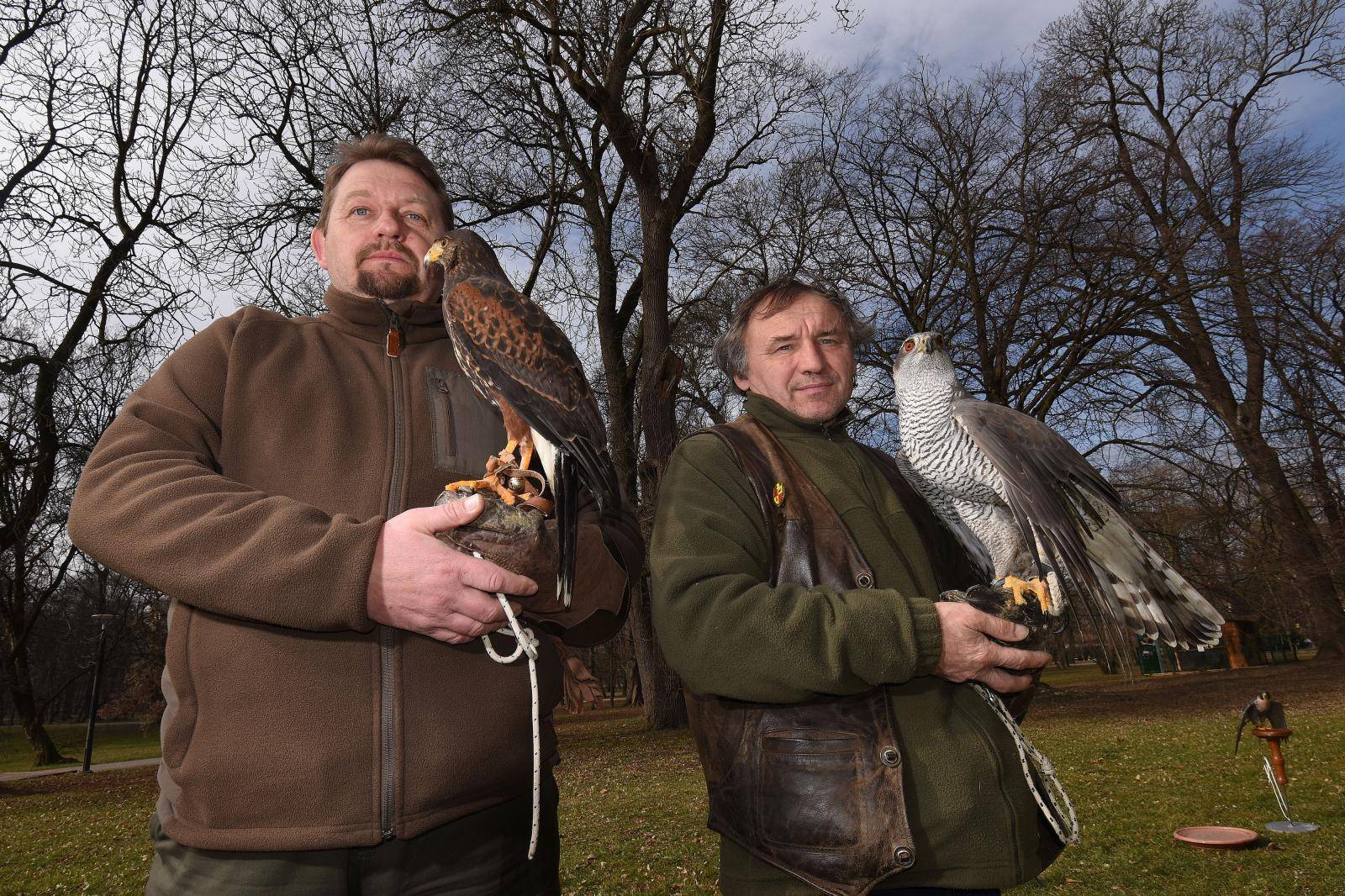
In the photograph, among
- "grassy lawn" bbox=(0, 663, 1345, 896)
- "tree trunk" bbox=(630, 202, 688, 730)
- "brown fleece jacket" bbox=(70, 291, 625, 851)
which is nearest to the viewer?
"brown fleece jacket" bbox=(70, 291, 625, 851)

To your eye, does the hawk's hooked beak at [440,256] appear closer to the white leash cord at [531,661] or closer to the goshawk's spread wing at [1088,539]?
the white leash cord at [531,661]

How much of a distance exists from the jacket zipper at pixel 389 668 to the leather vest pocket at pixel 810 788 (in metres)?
0.84

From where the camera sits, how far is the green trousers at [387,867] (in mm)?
1526

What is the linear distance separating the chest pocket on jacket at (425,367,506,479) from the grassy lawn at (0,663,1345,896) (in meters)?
4.58

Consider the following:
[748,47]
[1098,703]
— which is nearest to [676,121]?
[748,47]

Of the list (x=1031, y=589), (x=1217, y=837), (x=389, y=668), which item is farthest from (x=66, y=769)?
(x=1031, y=589)

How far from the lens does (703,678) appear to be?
1.86 metres

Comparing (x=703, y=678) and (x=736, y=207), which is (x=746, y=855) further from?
(x=736, y=207)

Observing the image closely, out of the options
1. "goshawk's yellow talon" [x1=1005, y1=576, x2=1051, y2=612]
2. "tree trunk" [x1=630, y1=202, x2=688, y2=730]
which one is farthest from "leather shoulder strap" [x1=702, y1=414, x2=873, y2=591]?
"tree trunk" [x1=630, y1=202, x2=688, y2=730]

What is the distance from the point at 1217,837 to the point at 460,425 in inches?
270

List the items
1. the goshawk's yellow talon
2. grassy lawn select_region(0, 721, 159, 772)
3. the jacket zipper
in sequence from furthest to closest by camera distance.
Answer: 1. grassy lawn select_region(0, 721, 159, 772)
2. the goshawk's yellow talon
3. the jacket zipper

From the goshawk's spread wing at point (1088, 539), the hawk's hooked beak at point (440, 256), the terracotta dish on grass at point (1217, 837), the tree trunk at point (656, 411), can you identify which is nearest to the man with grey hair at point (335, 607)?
the hawk's hooked beak at point (440, 256)

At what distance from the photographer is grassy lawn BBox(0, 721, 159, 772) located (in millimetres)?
24281

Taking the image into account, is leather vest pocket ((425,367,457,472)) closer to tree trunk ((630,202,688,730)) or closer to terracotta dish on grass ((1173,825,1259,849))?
terracotta dish on grass ((1173,825,1259,849))
